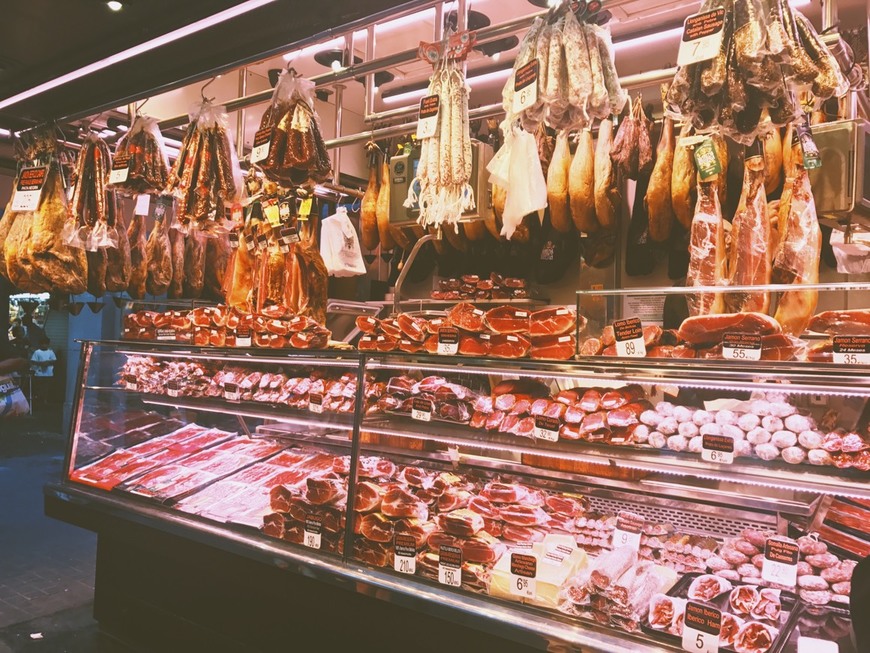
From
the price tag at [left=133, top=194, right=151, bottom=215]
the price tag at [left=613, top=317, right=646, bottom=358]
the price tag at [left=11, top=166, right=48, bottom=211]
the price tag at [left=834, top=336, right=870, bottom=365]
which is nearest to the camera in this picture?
the price tag at [left=834, top=336, right=870, bottom=365]

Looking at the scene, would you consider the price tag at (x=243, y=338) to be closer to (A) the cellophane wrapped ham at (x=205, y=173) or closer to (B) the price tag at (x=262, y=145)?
(A) the cellophane wrapped ham at (x=205, y=173)

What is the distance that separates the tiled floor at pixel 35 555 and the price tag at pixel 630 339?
13.6ft

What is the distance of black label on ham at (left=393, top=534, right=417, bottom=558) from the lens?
2795 millimetres

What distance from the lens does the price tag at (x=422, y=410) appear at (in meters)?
3.07

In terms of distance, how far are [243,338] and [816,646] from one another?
2.98m

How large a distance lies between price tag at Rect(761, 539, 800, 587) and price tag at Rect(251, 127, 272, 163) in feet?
9.44

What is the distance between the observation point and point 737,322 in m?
2.27

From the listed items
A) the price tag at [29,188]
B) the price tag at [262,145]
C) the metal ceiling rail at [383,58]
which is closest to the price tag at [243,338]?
the price tag at [262,145]

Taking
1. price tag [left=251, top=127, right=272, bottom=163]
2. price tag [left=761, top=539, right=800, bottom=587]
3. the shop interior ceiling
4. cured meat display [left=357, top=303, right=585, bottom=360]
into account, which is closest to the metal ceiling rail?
the shop interior ceiling

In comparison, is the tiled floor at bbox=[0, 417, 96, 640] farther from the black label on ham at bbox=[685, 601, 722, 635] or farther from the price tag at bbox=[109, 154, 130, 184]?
the black label on ham at bbox=[685, 601, 722, 635]

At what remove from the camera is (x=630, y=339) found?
248cm

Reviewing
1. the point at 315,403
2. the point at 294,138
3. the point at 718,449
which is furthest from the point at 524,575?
the point at 294,138

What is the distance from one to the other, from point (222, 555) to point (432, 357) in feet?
4.96

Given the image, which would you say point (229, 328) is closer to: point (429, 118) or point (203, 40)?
Answer: point (203, 40)
